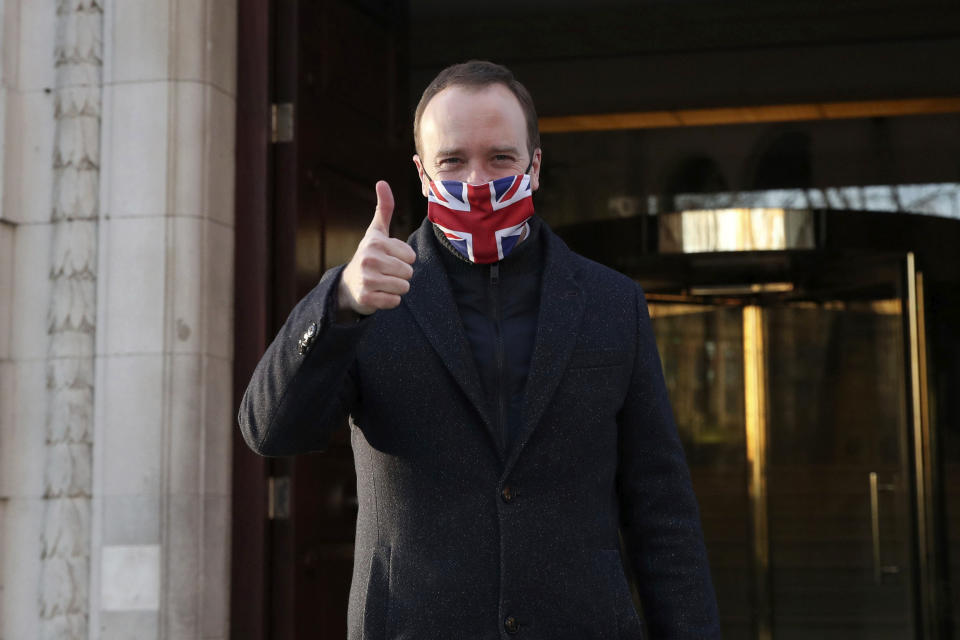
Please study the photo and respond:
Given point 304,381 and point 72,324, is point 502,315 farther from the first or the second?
point 72,324

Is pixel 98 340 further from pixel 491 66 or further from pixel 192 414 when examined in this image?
pixel 491 66

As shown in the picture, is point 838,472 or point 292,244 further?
point 838,472

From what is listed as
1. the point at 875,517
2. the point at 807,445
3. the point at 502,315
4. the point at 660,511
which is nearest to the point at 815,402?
the point at 807,445

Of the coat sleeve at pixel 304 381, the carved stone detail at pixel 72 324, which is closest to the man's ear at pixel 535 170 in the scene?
the coat sleeve at pixel 304 381

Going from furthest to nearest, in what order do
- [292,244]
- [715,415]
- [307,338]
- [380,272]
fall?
[715,415]
[292,244]
[307,338]
[380,272]

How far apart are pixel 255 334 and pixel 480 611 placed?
272 cm

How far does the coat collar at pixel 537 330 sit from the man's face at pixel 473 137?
16cm

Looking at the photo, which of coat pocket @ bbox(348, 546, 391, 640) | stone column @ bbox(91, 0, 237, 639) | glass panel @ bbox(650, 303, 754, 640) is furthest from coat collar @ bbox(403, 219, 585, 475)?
glass panel @ bbox(650, 303, 754, 640)

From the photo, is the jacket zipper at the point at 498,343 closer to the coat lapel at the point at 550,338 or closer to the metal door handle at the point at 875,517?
the coat lapel at the point at 550,338

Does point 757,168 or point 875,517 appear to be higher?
point 757,168

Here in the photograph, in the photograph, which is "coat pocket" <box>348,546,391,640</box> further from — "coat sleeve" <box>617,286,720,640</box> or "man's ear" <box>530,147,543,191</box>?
"man's ear" <box>530,147,543,191</box>

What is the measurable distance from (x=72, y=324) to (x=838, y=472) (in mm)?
6217

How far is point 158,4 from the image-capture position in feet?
14.9

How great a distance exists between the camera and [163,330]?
4406 mm
